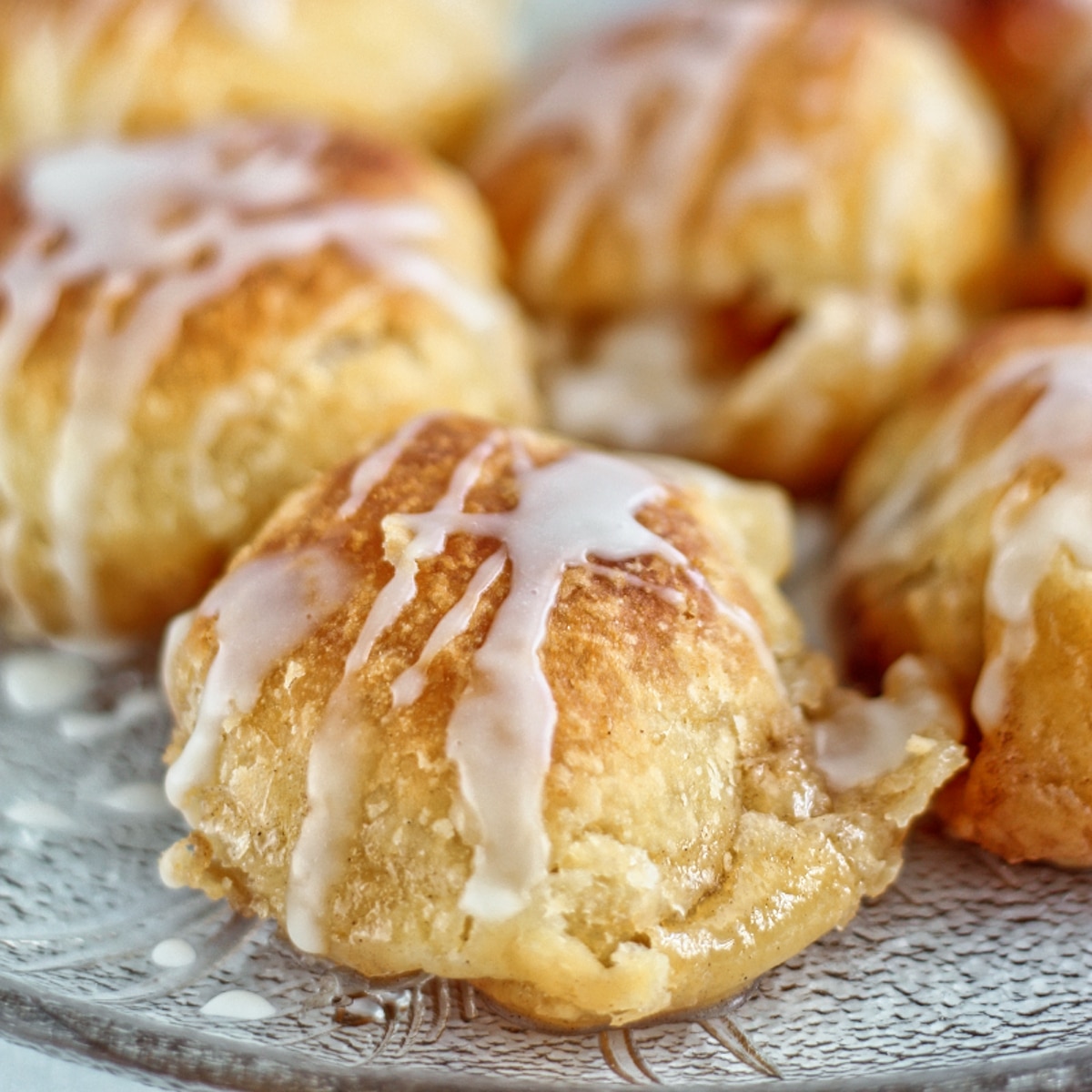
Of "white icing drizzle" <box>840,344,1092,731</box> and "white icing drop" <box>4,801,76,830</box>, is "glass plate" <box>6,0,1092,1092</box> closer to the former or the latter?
"white icing drop" <box>4,801,76,830</box>

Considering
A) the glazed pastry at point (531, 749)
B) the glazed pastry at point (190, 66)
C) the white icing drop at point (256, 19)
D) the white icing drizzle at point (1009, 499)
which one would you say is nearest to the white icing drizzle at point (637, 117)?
the glazed pastry at point (190, 66)

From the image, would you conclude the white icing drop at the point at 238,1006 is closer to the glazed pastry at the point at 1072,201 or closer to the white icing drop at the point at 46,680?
the white icing drop at the point at 46,680

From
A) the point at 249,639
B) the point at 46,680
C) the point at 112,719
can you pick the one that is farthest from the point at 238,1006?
the point at 46,680

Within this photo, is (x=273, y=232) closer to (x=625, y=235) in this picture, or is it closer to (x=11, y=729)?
(x=625, y=235)

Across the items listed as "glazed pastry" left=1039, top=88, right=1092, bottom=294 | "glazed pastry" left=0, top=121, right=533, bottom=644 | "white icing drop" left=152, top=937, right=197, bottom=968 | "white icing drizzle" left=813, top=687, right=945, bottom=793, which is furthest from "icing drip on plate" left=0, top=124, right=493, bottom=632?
"glazed pastry" left=1039, top=88, right=1092, bottom=294

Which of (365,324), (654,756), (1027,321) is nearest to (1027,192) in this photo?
(1027,321)

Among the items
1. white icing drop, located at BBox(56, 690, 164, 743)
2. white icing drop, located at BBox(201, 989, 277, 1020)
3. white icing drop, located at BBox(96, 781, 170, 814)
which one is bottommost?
white icing drop, located at BBox(96, 781, 170, 814)

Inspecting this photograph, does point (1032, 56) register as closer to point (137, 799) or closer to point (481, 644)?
point (481, 644)
